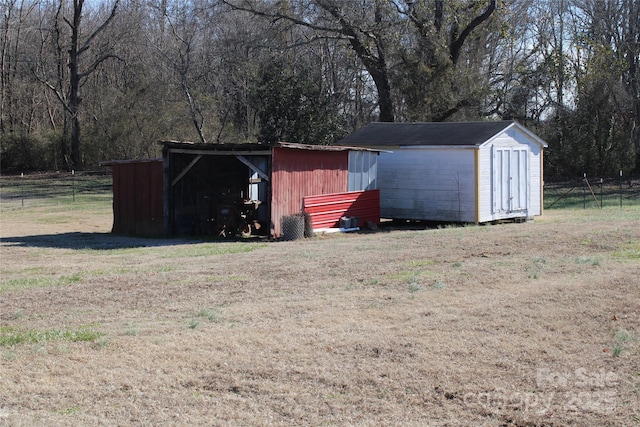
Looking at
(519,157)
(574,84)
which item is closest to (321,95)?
(574,84)

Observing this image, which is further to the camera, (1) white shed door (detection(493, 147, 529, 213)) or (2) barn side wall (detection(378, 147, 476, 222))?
(1) white shed door (detection(493, 147, 529, 213))

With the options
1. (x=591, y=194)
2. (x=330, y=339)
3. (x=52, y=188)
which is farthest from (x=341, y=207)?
(x=52, y=188)

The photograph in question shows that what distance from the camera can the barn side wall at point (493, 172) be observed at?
23.1 m

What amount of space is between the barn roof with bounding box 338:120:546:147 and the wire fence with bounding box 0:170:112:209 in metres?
15.9

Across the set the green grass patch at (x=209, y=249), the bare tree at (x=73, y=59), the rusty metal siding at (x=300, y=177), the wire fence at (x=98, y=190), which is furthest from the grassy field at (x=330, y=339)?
the bare tree at (x=73, y=59)

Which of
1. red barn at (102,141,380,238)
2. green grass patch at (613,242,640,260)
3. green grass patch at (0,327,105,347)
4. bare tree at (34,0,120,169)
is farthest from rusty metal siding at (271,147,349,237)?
bare tree at (34,0,120,169)

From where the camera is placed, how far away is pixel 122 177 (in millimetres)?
22859

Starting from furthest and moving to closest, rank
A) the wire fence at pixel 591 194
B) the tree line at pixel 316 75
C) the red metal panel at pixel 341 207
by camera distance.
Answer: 1. the tree line at pixel 316 75
2. the wire fence at pixel 591 194
3. the red metal panel at pixel 341 207

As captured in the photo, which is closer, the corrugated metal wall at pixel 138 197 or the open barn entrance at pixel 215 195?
the open barn entrance at pixel 215 195

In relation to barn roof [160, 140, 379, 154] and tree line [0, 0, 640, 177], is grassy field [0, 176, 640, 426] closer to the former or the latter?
barn roof [160, 140, 379, 154]

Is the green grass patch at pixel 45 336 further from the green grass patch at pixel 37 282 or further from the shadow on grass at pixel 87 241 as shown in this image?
the shadow on grass at pixel 87 241

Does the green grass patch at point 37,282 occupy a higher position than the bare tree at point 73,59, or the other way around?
the bare tree at point 73,59

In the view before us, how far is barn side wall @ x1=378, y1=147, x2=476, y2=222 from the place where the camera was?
23.1 metres

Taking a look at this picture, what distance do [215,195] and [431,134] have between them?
22.9ft
